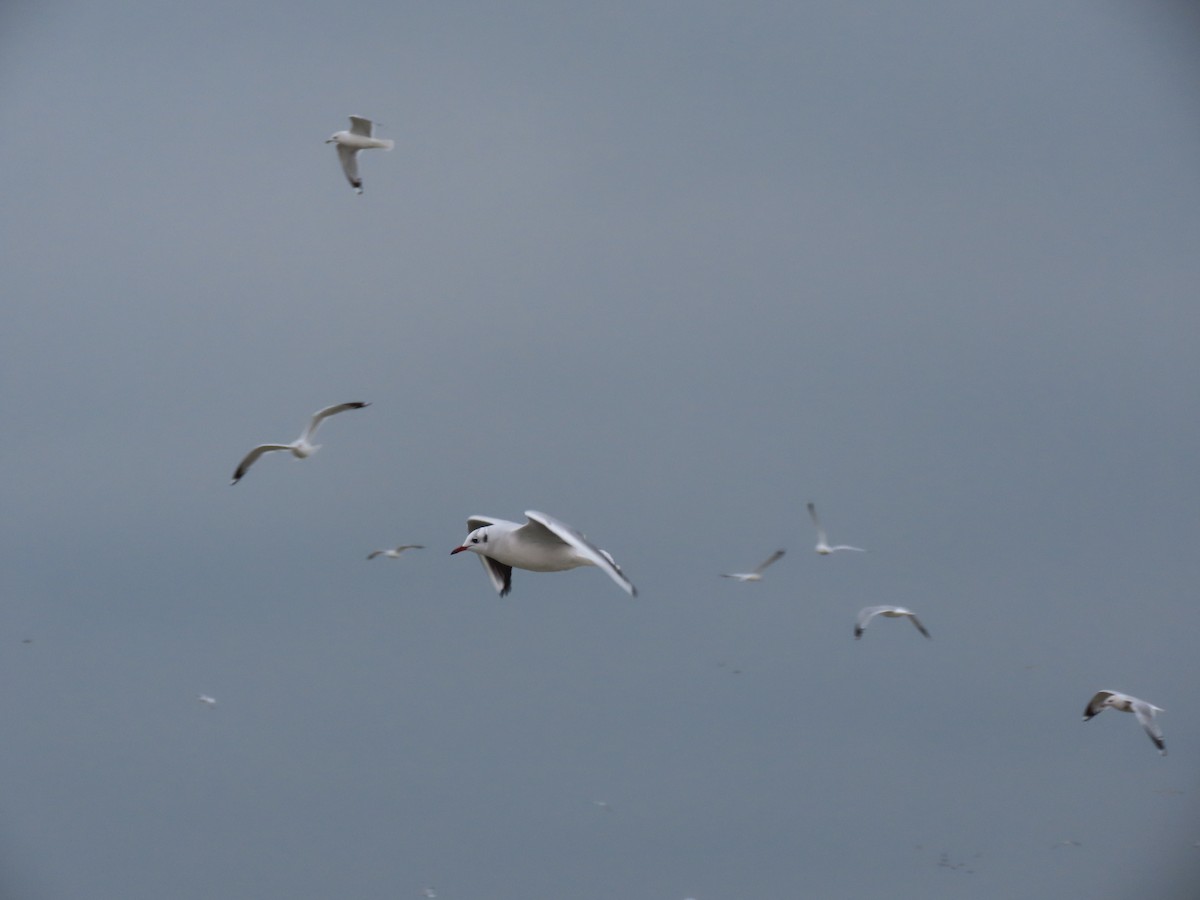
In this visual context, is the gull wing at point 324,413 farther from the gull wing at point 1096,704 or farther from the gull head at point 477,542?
the gull wing at point 1096,704

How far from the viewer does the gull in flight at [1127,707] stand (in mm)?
20734

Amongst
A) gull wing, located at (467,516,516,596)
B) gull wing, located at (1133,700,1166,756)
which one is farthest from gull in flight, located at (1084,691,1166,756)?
gull wing, located at (467,516,516,596)

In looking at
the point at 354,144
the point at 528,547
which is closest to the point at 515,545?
the point at 528,547

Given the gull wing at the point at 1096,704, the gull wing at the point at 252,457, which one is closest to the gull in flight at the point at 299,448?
the gull wing at the point at 252,457

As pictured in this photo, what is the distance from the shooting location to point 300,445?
20609 mm

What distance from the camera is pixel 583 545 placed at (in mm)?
14766

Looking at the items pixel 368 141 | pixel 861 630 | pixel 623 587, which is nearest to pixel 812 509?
pixel 861 630

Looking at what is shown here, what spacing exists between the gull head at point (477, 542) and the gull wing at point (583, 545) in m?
1.44

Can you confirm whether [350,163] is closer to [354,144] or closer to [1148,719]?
[354,144]

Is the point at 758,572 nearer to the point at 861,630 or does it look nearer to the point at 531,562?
the point at 861,630

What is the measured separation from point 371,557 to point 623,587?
11.3 m

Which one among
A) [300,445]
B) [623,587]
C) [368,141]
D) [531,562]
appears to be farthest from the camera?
[368,141]

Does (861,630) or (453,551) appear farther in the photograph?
(861,630)

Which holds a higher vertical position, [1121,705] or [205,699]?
[1121,705]
